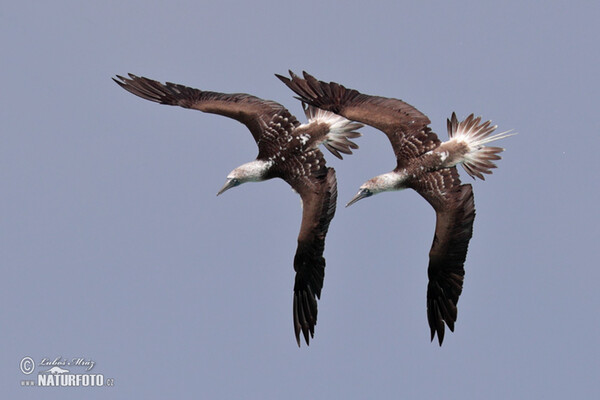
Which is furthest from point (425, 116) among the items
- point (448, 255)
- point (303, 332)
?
point (303, 332)

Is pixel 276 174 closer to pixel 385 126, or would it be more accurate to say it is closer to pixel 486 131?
pixel 385 126

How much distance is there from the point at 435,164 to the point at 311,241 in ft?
10.2

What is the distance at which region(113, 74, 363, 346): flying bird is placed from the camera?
103 ft

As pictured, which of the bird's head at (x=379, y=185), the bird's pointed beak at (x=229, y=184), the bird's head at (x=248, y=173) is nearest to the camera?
the bird's head at (x=379, y=185)

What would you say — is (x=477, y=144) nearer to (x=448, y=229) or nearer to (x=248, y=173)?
(x=448, y=229)

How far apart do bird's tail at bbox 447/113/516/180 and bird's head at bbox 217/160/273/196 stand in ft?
13.7

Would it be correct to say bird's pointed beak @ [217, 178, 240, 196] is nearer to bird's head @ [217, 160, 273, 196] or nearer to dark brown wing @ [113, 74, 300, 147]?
bird's head @ [217, 160, 273, 196]

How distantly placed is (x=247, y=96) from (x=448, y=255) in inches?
243

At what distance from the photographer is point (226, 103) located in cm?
3300

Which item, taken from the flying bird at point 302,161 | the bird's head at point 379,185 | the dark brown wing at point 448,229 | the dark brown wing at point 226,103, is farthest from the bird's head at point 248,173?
the dark brown wing at point 448,229

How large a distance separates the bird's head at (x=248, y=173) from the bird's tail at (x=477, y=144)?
4185 millimetres

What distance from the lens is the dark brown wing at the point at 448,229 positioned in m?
30.5

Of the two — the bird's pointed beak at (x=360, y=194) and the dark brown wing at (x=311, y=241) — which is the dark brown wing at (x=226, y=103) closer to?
the dark brown wing at (x=311, y=241)

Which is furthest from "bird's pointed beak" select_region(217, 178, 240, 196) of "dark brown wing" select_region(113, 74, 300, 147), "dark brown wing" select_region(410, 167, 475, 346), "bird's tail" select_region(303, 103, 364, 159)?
"dark brown wing" select_region(410, 167, 475, 346)
